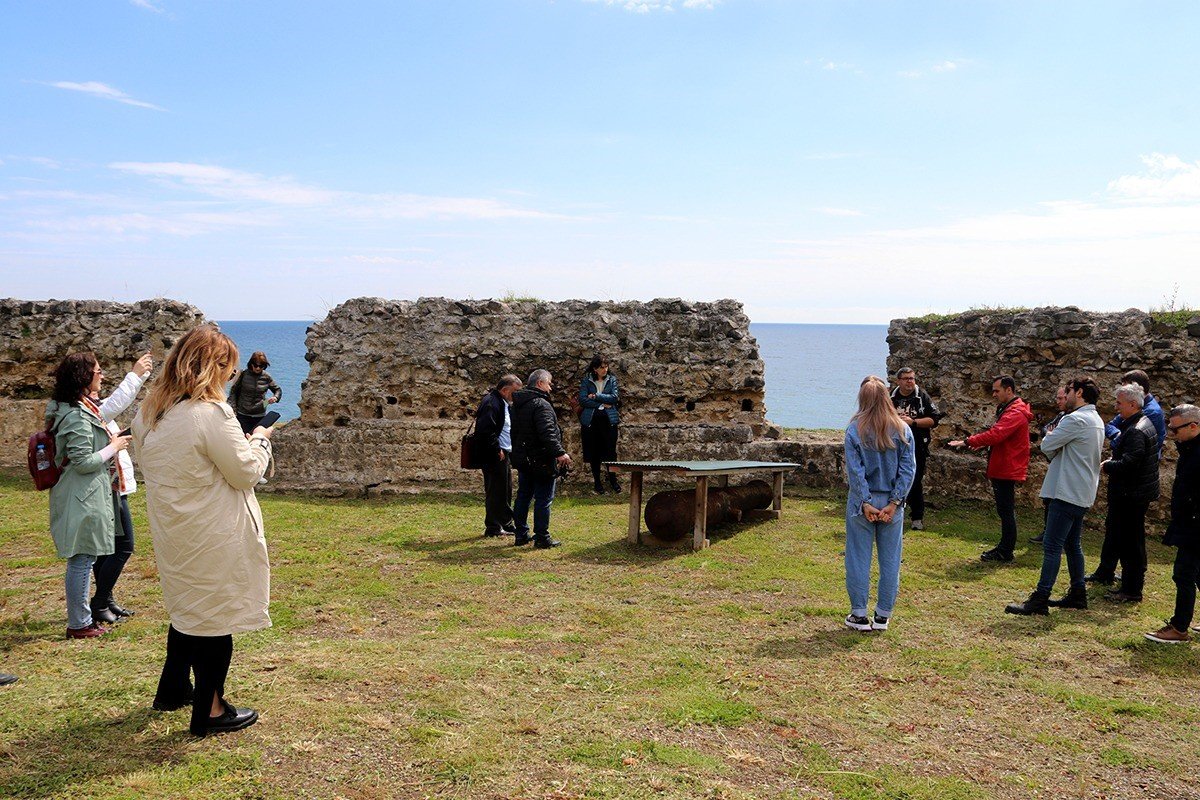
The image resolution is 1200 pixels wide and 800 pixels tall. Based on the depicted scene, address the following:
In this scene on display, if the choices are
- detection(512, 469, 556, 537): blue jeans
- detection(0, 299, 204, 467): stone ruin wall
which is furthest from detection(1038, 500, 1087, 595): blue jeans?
detection(0, 299, 204, 467): stone ruin wall

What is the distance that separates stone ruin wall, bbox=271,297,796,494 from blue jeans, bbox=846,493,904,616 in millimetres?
6242

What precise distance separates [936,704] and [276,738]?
3598mm

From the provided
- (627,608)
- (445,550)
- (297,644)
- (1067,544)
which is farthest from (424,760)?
(1067,544)

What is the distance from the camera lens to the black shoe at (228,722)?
414 cm

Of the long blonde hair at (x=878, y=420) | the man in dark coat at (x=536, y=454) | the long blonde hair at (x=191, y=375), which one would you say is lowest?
the man in dark coat at (x=536, y=454)

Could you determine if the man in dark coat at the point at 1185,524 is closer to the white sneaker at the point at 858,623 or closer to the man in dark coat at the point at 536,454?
the white sneaker at the point at 858,623

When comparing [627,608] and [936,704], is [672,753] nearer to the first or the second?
[936,704]

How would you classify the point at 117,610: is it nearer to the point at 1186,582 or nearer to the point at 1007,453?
the point at 1186,582

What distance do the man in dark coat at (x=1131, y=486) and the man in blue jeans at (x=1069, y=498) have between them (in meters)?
0.27

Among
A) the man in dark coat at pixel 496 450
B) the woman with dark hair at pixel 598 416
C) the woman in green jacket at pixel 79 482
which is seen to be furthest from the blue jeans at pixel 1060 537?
the woman in green jacket at pixel 79 482

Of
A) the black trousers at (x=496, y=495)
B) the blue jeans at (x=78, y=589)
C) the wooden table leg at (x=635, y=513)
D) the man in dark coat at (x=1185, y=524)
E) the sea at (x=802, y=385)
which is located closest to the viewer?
the blue jeans at (x=78, y=589)

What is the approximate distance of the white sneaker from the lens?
6.21 meters

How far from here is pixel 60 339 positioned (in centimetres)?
1382

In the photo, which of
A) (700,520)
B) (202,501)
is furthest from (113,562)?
(700,520)
